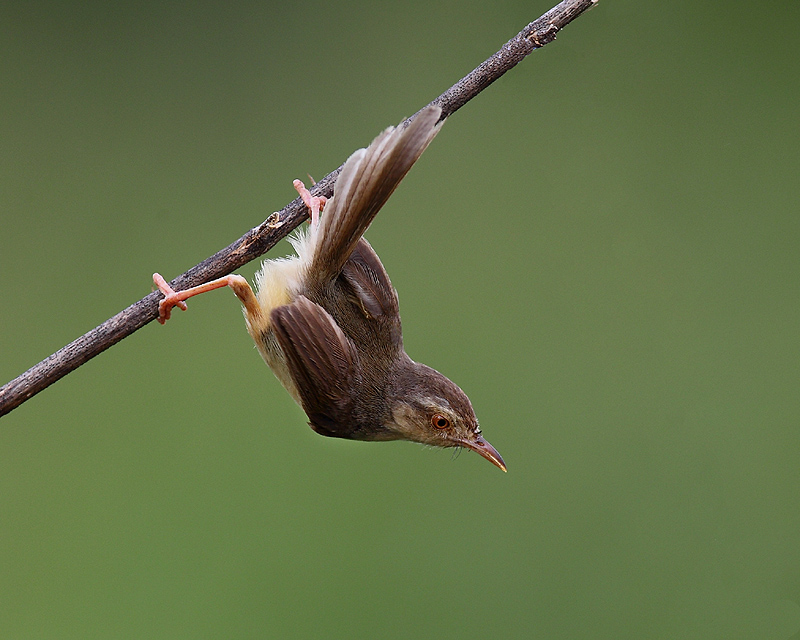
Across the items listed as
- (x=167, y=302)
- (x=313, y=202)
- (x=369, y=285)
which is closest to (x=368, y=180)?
(x=313, y=202)

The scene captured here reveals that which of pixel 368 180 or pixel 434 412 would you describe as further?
pixel 434 412

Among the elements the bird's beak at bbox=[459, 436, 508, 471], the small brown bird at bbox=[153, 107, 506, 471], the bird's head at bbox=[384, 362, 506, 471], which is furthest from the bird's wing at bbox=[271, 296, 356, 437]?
the bird's beak at bbox=[459, 436, 508, 471]

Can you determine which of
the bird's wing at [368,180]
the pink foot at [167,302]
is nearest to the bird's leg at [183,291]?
the pink foot at [167,302]

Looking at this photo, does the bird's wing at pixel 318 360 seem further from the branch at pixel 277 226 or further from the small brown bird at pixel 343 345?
the branch at pixel 277 226

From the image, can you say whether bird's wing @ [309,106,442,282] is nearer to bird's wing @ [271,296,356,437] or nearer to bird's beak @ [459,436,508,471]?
bird's wing @ [271,296,356,437]

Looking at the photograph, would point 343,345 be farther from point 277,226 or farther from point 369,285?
point 277,226

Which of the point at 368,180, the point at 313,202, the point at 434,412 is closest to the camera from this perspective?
the point at 368,180

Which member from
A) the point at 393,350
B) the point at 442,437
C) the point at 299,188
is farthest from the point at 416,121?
the point at 442,437

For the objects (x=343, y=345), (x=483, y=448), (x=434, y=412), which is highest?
(x=343, y=345)
